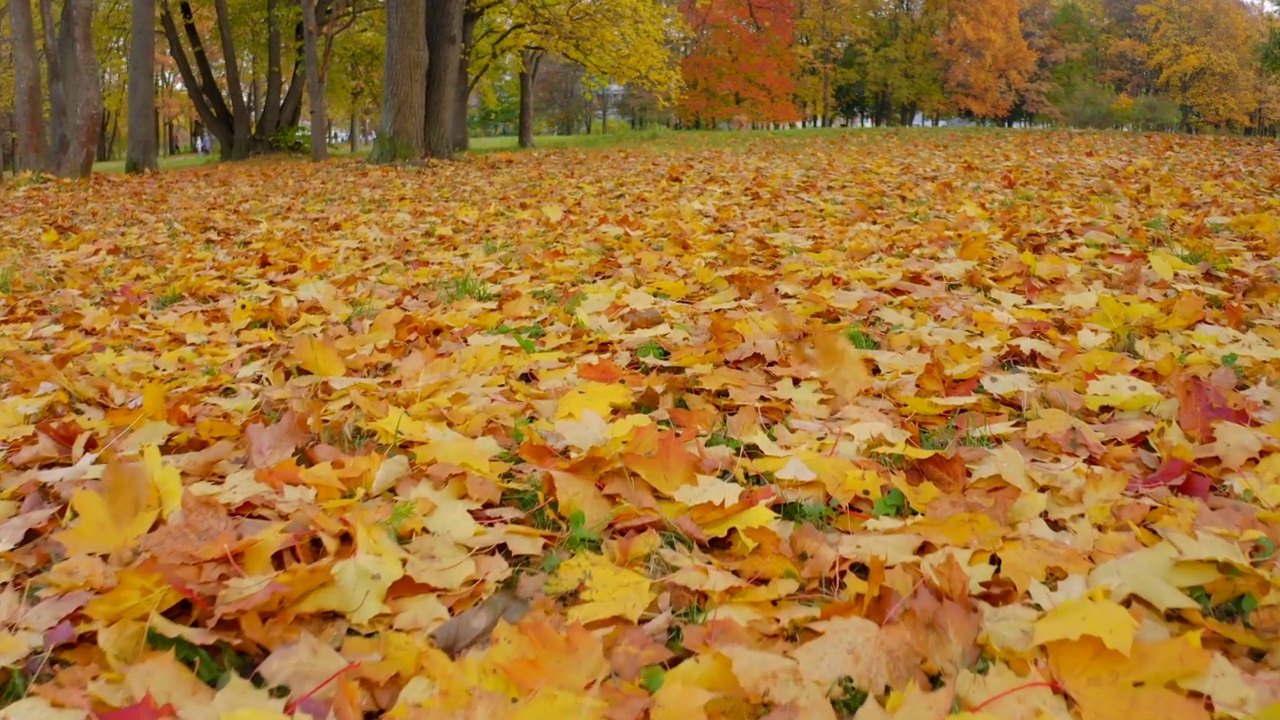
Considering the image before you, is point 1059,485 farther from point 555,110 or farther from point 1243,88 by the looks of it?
point 555,110

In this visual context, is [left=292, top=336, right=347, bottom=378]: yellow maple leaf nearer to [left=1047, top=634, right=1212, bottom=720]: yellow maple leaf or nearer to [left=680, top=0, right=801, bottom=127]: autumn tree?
[left=1047, top=634, right=1212, bottom=720]: yellow maple leaf

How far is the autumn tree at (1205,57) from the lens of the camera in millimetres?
30656

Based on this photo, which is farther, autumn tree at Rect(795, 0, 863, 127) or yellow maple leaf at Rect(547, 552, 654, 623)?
autumn tree at Rect(795, 0, 863, 127)

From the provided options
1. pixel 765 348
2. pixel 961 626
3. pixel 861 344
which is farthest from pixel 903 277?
pixel 961 626

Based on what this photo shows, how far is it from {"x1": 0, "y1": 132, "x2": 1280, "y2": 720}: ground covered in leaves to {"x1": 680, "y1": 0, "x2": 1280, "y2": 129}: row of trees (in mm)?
24528

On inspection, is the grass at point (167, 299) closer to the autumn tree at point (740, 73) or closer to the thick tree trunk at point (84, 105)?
the thick tree trunk at point (84, 105)

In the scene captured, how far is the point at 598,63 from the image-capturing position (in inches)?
615

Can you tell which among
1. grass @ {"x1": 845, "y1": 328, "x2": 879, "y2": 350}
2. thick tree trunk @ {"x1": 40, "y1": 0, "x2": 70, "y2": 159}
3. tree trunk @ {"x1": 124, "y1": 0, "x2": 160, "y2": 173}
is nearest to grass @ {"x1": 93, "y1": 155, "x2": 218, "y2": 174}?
thick tree trunk @ {"x1": 40, "y1": 0, "x2": 70, "y2": 159}

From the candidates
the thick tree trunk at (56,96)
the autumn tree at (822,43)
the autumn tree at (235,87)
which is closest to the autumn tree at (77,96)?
the thick tree trunk at (56,96)

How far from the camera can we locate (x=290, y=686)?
118 cm

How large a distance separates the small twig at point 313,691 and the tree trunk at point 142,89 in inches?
511

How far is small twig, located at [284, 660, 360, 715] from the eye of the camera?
1121 mm

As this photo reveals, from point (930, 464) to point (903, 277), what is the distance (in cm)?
183

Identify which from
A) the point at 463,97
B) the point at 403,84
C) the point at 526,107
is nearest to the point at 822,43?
the point at 526,107
